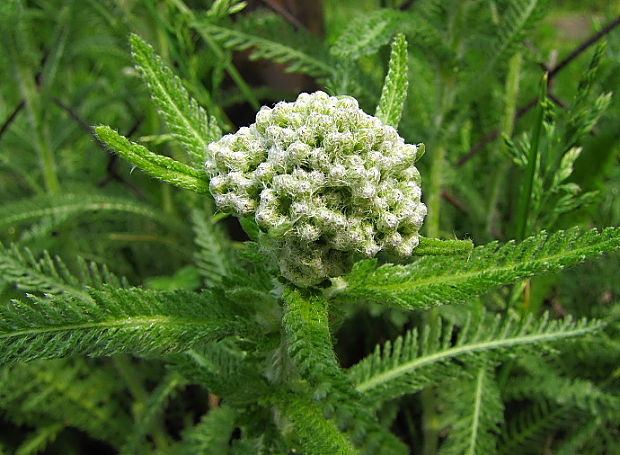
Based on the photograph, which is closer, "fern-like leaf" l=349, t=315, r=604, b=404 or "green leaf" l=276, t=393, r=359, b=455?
"green leaf" l=276, t=393, r=359, b=455

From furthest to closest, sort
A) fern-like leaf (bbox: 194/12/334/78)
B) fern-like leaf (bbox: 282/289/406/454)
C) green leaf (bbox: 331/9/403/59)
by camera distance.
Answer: fern-like leaf (bbox: 194/12/334/78), green leaf (bbox: 331/9/403/59), fern-like leaf (bbox: 282/289/406/454)

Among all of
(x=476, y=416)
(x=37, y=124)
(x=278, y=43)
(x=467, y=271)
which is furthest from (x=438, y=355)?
(x=37, y=124)

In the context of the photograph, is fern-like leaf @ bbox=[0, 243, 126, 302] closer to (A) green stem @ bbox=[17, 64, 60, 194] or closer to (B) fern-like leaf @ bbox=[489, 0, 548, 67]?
(A) green stem @ bbox=[17, 64, 60, 194]

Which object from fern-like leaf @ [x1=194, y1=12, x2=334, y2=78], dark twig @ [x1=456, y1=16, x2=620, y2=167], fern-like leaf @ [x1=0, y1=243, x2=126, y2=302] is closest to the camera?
fern-like leaf @ [x1=0, y1=243, x2=126, y2=302]

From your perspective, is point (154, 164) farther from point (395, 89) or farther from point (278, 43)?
point (278, 43)

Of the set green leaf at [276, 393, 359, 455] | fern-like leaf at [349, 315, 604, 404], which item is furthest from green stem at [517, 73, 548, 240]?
green leaf at [276, 393, 359, 455]

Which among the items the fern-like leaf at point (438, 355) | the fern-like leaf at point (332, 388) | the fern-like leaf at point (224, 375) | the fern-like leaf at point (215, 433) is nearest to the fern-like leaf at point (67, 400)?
the fern-like leaf at point (215, 433)

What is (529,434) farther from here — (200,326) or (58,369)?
(58,369)

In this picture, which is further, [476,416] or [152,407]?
[152,407]
